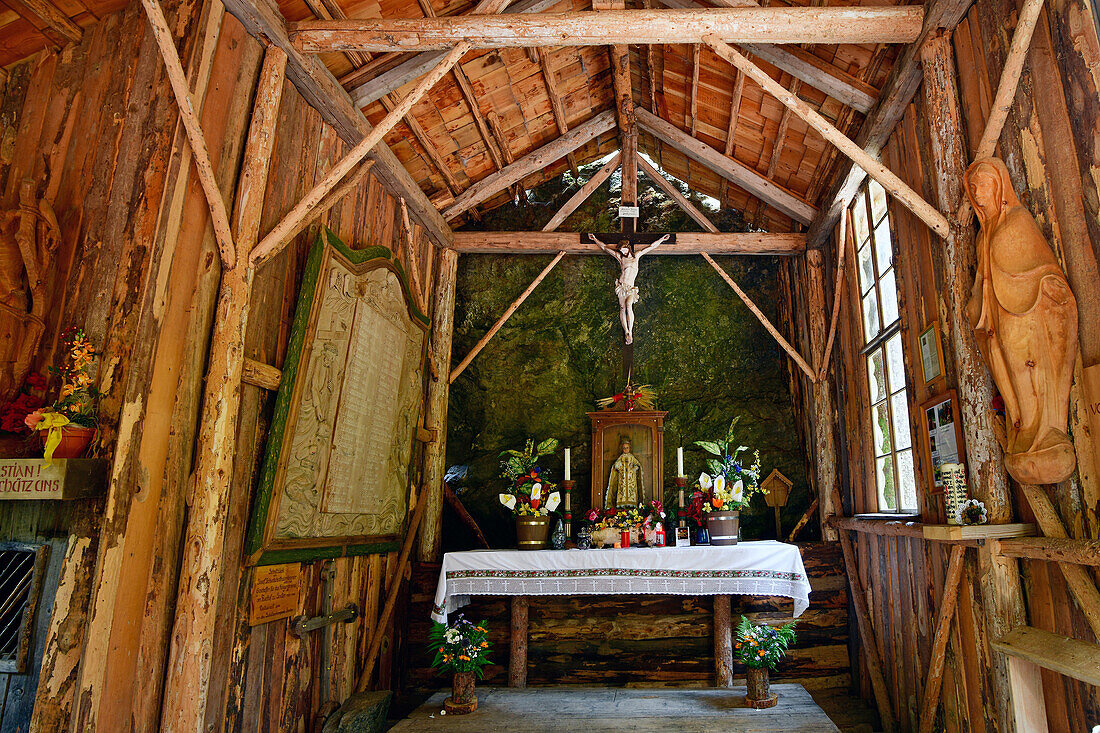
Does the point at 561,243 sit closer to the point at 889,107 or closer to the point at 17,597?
the point at 889,107

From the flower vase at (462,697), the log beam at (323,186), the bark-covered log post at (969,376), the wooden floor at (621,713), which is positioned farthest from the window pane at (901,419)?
the log beam at (323,186)

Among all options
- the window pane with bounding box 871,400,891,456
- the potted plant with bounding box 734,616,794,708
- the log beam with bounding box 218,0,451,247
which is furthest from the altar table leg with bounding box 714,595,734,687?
the log beam with bounding box 218,0,451,247

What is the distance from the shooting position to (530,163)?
717 centimetres

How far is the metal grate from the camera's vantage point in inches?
119

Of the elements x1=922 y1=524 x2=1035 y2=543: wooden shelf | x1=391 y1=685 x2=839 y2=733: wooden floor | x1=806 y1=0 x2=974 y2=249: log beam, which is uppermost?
x1=806 y1=0 x2=974 y2=249: log beam

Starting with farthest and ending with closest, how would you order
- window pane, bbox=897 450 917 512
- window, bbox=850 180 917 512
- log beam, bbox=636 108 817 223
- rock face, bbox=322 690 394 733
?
log beam, bbox=636 108 817 223, window, bbox=850 180 917 512, window pane, bbox=897 450 917 512, rock face, bbox=322 690 394 733

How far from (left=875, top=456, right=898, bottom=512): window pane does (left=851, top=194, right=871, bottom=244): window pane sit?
1.82m

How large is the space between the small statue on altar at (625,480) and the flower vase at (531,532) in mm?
897

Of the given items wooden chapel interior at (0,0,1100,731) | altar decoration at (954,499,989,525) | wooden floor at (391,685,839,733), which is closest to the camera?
wooden chapel interior at (0,0,1100,731)

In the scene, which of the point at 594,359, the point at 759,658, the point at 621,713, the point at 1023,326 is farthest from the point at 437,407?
the point at 1023,326

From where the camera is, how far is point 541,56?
595 cm

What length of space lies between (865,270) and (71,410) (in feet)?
18.0

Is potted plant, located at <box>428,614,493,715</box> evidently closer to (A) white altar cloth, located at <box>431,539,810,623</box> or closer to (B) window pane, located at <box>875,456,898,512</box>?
(A) white altar cloth, located at <box>431,539,810,623</box>

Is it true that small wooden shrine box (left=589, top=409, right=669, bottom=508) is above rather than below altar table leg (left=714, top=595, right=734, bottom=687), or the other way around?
above
